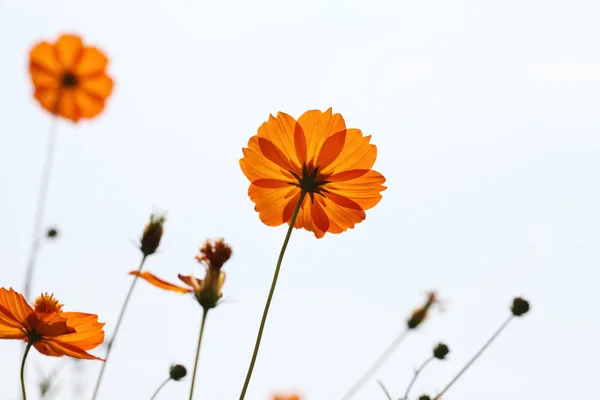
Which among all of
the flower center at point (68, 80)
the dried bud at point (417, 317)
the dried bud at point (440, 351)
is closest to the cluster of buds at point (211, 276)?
the dried bud at point (440, 351)

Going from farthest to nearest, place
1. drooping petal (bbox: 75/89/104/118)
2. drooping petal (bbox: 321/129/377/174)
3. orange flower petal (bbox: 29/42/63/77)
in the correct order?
orange flower petal (bbox: 29/42/63/77) < drooping petal (bbox: 75/89/104/118) < drooping petal (bbox: 321/129/377/174)

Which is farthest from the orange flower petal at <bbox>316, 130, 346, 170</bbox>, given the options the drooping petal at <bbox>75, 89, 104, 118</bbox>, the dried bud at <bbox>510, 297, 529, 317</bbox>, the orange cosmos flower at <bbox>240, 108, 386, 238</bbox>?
the drooping petal at <bbox>75, 89, 104, 118</bbox>

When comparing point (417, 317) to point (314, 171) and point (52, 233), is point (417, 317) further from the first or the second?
point (52, 233)

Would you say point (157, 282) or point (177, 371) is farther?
point (177, 371)

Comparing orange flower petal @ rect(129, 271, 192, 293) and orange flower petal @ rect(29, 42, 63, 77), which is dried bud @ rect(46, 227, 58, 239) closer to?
orange flower petal @ rect(29, 42, 63, 77)

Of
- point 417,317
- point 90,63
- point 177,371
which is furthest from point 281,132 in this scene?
point 90,63

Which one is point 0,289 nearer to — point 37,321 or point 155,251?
point 37,321
